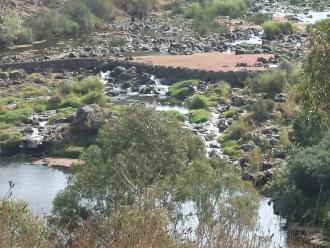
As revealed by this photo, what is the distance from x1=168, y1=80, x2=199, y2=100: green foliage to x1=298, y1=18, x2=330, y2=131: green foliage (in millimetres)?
44746

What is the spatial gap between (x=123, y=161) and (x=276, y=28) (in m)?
62.9

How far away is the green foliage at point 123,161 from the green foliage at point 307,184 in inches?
248

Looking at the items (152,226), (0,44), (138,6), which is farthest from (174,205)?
(138,6)

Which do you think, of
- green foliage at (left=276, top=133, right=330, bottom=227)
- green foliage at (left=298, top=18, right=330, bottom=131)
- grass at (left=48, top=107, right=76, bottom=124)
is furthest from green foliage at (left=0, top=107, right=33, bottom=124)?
green foliage at (left=298, top=18, right=330, bottom=131)

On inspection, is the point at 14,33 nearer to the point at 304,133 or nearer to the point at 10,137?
the point at 10,137

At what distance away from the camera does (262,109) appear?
53844 millimetres

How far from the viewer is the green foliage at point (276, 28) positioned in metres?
88.4

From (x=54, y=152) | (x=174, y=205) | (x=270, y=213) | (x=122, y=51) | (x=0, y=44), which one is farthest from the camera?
(x=0, y=44)

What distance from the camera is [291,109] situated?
52000 millimetres

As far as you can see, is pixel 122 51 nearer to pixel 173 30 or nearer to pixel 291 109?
pixel 173 30

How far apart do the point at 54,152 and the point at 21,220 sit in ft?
94.4

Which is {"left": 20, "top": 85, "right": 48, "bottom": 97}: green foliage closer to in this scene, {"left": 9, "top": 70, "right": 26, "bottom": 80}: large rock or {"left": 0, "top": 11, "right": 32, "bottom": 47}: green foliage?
{"left": 9, "top": 70, "right": 26, "bottom": 80}: large rock

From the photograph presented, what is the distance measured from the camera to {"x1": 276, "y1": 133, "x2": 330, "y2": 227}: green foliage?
34.8 m

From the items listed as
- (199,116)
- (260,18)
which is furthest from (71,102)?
(260,18)
